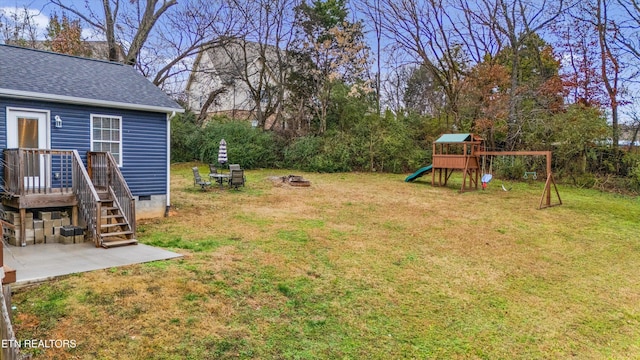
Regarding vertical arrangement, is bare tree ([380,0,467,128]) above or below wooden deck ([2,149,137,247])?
above

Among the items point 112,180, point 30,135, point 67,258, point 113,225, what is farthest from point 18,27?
point 67,258

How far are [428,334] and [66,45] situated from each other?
2232 centimetres

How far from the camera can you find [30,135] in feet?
25.0

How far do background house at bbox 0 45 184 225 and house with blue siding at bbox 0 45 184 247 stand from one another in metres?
0.02

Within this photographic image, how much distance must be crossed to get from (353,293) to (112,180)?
529cm

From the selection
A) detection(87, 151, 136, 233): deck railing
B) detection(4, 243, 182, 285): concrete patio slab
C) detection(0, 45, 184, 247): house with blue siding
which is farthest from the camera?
detection(87, 151, 136, 233): deck railing

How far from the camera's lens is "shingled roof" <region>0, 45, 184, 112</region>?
747 cm

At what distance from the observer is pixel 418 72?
25531mm

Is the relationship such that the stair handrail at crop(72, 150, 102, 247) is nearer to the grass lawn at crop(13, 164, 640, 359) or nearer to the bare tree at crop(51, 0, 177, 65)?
the grass lawn at crop(13, 164, 640, 359)

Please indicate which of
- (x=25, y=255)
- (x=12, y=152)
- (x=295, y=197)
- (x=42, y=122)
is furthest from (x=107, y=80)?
(x=295, y=197)

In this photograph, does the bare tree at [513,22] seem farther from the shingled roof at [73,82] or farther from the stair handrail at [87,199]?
the stair handrail at [87,199]

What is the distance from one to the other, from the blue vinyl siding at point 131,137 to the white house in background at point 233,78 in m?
13.3

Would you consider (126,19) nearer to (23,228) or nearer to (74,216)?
(74,216)

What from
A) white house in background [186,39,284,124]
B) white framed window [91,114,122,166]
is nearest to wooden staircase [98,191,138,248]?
white framed window [91,114,122,166]
